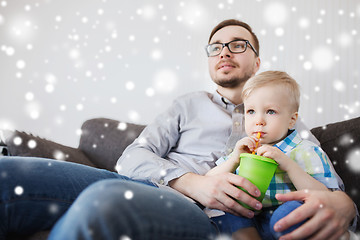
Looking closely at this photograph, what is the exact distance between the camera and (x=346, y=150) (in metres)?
1.47

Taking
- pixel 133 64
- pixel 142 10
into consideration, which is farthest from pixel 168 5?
pixel 133 64

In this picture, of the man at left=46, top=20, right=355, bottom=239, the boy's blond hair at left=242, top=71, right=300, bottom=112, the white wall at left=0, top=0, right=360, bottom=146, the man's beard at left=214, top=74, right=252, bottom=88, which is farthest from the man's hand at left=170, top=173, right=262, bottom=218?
the white wall at left=0, top=0, right=360, bottom=146

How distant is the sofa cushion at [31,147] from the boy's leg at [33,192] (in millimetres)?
640

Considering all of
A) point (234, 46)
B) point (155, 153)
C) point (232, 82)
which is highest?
point (234, 46)

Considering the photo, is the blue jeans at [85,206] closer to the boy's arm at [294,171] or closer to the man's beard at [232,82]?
the boy's arm at [294,171]

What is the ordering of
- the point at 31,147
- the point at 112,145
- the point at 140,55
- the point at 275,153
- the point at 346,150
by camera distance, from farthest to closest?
1. the point at 140,55
2. the point at 112,145
3. the point at 31,147
4. the point at 346,150
5. the point at 275,153

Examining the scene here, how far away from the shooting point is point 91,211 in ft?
2.06

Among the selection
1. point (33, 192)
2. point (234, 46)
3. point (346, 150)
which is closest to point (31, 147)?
point (33, 192)

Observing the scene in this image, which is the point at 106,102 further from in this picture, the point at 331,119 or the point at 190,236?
the point at 190,236

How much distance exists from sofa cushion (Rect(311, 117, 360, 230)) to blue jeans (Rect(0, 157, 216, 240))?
85cm

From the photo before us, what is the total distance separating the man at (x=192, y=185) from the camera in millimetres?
647

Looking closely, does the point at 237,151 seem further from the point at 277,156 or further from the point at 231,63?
the point at 231,63

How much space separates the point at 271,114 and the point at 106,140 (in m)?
1.15

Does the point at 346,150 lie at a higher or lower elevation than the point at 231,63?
lower
